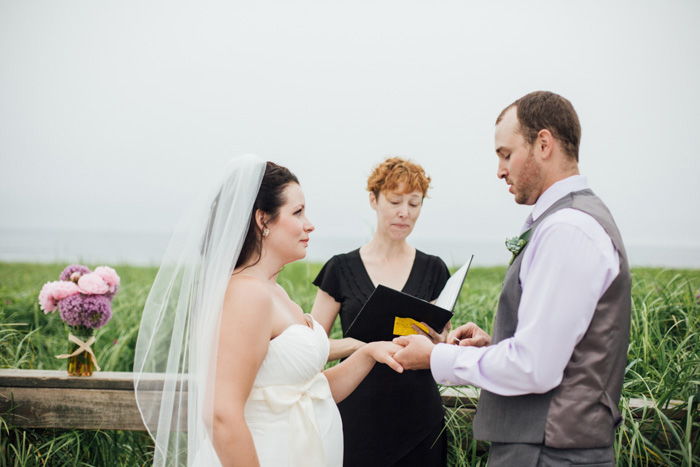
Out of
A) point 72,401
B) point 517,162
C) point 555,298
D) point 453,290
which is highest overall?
point 517,162

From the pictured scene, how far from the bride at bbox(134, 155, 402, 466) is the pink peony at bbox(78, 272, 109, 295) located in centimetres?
124

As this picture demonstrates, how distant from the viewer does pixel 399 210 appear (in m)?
3.47

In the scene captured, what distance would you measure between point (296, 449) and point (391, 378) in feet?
3.55

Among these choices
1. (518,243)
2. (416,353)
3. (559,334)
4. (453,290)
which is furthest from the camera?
(453,290)

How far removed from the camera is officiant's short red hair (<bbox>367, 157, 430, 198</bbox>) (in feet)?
11.3

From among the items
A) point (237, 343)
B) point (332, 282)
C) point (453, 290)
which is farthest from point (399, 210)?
point (237, 343)

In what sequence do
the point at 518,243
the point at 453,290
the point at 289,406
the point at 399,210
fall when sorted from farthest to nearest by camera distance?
the point at 399,210 < the point at 453,290 < the point at 289,406 < the point at 518,243

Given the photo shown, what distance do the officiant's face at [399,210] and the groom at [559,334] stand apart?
1.39 meters

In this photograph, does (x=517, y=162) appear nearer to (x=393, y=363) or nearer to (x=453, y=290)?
(x=453, y=290)

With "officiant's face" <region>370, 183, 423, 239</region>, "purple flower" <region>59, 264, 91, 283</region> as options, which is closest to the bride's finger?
"officiant's face" <region>370, 183, 423, 239</region>

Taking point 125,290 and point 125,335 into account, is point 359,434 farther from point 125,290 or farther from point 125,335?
point 125,290

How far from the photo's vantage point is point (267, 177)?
245 cm

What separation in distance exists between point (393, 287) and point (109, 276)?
181 centimetres

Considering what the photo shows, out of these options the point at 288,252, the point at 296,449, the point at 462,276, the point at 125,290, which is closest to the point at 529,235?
the point at 462,276
